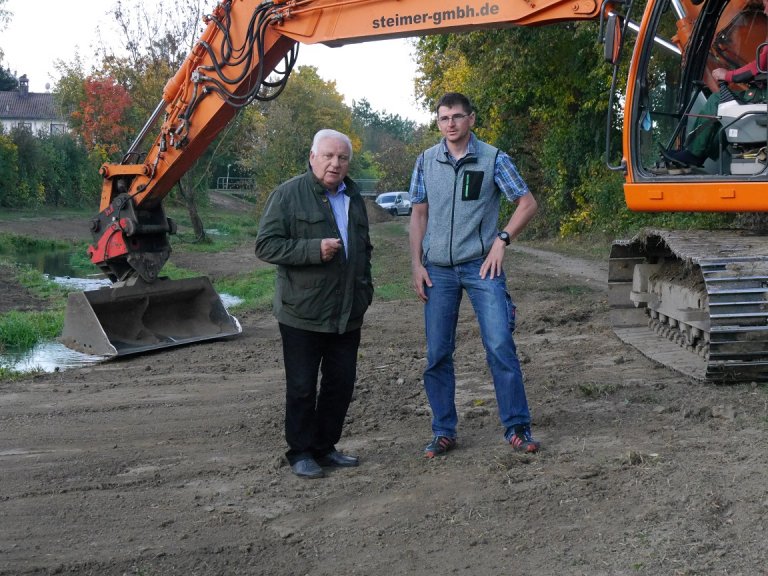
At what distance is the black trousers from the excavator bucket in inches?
191

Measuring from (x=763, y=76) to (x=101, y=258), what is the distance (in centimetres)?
704

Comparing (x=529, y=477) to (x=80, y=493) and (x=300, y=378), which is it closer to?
(x=300, y=378)

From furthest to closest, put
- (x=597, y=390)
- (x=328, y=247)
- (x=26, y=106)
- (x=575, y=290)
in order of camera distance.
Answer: (x=26, y=106), (x=575, y=290), (x=597, y=390), (x=328, y=247)

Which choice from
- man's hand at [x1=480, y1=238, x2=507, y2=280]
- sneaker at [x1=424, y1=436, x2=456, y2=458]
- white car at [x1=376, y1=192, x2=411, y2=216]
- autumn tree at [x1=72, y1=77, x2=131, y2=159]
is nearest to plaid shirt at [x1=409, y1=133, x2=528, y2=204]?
man's hand at [x1=480, y1=238, x2=507, y2=280]

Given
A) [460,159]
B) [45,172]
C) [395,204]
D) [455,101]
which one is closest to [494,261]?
[460,159]

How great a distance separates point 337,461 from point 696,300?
3.39m

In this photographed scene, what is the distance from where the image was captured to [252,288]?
1633 centimetres

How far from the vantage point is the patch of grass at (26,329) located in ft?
37.6

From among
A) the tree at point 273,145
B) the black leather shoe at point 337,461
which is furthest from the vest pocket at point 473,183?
the tree at point 273,145

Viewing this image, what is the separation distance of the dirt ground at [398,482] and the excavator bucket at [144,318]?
5.34 ft

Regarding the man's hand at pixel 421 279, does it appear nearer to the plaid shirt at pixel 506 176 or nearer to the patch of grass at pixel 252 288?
the plaid shirt at pixel 506 176

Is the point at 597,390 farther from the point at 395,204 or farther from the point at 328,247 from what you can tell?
the point at 395,204

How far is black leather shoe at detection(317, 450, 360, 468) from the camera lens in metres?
5.67

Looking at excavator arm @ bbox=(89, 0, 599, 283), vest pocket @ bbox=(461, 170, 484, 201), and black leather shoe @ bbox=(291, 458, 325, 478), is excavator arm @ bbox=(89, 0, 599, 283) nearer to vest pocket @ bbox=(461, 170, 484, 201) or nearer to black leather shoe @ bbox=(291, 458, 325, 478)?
vest pocket @ bbox=(461, 170, 484, 201)
